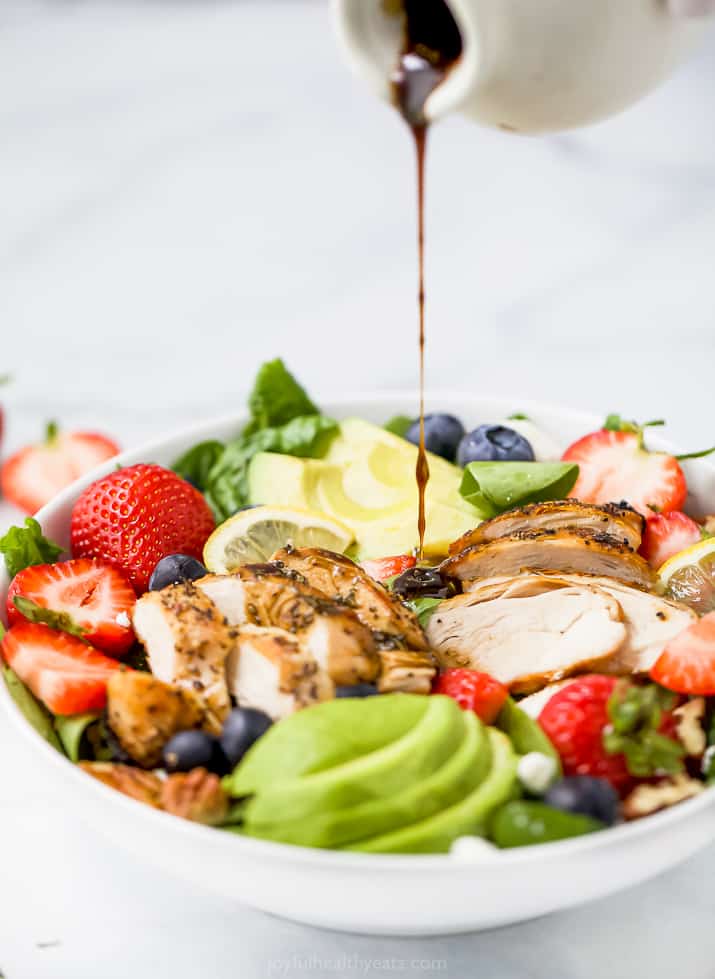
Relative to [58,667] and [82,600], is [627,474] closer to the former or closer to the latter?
[82,600]

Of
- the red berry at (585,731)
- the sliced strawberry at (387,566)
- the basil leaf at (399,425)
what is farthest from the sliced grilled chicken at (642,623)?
the basil leaf at (399,425)

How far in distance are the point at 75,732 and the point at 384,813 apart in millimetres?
789

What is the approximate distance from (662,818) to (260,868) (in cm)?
73

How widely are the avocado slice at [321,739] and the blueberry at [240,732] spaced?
3 cm

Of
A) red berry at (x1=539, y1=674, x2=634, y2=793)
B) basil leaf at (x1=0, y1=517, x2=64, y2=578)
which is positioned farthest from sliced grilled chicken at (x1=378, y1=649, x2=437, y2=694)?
basil leaf at (x1=0, y1=517, x2=64, y2=578)

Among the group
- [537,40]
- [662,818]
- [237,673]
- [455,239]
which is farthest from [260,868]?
[455,239]

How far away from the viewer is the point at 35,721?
2.68 meters

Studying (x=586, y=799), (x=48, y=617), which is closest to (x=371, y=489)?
(x=48, y=617)

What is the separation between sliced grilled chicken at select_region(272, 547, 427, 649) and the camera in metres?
2.72

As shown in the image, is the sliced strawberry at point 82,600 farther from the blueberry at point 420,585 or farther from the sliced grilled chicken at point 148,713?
the blueberry at point 420,585

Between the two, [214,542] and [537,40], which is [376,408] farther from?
[537,40]

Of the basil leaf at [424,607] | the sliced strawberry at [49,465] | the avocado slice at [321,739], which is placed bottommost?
Result: the sliced strawberry at [49,465]

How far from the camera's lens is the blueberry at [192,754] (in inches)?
95.6

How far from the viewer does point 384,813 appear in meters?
2.22
